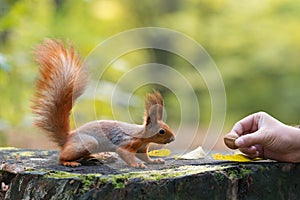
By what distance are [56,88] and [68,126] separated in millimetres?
100

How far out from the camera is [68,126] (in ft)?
4.29

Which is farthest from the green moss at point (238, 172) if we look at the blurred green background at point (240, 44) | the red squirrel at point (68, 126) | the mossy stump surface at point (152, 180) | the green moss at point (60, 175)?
the blurred green background at point (240, 44)

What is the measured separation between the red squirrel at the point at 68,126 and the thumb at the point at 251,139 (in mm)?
176

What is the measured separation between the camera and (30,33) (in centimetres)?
340

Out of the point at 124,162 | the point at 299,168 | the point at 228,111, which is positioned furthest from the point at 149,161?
the point at 228,111

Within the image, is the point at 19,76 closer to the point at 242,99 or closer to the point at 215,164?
the point at 215,164

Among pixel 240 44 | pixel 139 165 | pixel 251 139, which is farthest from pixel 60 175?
pixel 240 44

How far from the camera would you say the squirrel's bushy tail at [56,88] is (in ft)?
4.24

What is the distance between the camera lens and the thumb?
127 centimetres

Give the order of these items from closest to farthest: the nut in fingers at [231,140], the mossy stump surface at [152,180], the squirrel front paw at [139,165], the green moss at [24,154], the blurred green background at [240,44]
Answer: the mossy stump surface at [152,180] < the squirrel front paw at [139,165] < the nut in fingers at [231,140] < the green moss at [24,154] < the blurred green background at [240,44]

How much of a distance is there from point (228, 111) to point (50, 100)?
12.5ft

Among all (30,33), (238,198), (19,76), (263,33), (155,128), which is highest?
(263,33)

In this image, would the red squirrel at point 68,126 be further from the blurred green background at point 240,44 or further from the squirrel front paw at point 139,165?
the blurred green background at point 240,44

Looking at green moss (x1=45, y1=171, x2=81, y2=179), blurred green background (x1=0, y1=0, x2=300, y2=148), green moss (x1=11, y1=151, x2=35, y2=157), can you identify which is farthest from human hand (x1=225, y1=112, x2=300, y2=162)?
blurred green background (x1=0, y1=0, x2=300, y2=148)
